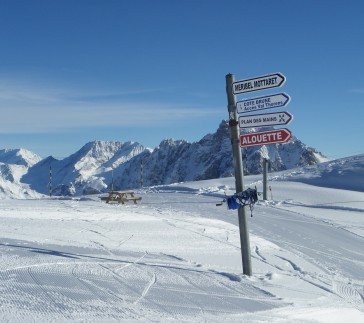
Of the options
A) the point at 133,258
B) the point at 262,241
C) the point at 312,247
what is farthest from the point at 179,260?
the point at 312,247

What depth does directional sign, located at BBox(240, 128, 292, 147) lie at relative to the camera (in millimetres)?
6648

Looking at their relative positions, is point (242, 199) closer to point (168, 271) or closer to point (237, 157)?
point (237, 157)

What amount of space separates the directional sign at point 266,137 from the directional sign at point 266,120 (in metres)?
0.13

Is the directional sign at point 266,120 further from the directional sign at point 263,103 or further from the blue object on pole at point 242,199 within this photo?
the blue object on pole at point 242,199

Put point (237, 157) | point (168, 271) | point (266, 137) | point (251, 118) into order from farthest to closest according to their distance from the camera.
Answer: point (237, 157) → point (168, 271) → point (251, 118) → point (266, 137)

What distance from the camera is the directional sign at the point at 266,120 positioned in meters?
6.62

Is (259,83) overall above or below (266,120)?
above

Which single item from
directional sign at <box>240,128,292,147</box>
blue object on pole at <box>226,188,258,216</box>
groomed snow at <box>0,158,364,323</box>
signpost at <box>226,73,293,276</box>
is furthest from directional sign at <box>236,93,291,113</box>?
groomed snow at <box>0,158,364,323</box>

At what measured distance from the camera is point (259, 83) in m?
6.89

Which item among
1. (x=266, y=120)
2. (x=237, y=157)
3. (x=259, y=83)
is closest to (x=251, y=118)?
(x=266, y=120)

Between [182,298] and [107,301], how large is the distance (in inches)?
39.0

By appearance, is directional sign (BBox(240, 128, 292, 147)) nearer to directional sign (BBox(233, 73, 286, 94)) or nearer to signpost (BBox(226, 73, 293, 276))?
→ signpost (BBox(226, 73, 293, 276))

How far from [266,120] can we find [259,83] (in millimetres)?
566

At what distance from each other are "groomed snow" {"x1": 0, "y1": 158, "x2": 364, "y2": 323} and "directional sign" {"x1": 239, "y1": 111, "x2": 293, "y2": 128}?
2372 mm
